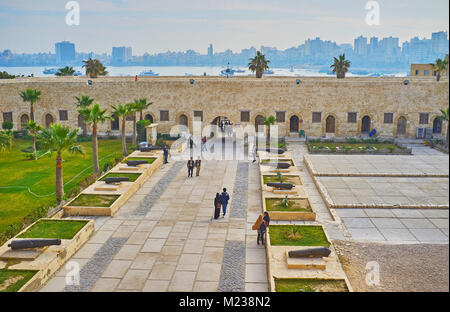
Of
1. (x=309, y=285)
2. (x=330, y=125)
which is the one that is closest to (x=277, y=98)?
(x=330, y=125)

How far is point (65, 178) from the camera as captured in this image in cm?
2361

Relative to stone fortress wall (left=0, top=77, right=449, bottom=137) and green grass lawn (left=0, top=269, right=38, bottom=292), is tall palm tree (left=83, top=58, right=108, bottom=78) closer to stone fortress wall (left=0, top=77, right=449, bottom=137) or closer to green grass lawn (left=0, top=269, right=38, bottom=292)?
stone fortress wall (left=0, top=77, right=449, bottom=137)

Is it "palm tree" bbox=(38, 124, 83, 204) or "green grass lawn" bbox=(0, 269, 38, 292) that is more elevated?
"palm tree" bbox=(38, 124, 83, 204)

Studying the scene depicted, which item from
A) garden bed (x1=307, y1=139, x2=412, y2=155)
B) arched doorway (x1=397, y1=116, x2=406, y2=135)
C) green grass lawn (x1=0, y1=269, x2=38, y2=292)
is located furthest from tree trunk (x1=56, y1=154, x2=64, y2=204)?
arched doorway (x1=397, y1=116, x2=406, y2=135)

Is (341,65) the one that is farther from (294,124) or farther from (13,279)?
(13,279)

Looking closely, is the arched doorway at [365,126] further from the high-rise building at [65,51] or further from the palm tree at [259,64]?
the high-rise building at [65,51]

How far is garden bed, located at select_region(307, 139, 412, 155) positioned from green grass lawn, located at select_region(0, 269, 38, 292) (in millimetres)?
22035

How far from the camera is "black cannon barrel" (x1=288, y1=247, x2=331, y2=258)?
1265 centimetres

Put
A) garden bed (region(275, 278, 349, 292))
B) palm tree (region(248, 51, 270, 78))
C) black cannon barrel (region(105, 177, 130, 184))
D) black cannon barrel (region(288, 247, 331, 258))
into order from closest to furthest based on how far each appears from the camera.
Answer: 1. garden bed (region(275, 278, 349, 292))
2. black cannon barrel (region(288, 247, 331, 258))
3. black cannon barrel (region(105, 177, 130, 184))
4. palm tree (region(248, 51, 270, 78))

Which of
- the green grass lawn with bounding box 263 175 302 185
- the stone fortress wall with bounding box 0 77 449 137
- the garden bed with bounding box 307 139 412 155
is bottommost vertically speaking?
the green grass lawn with bounding box 263 175 302 185

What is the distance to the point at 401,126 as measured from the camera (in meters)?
36.4

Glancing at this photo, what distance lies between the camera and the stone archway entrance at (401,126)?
119 feet

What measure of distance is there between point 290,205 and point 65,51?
16.6m
